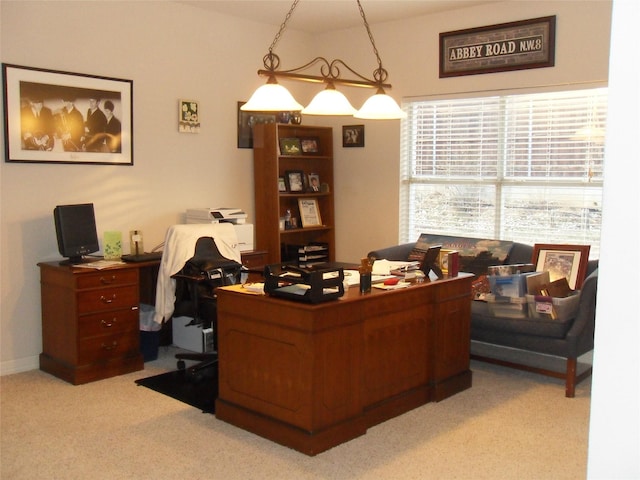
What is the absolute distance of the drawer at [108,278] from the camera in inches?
178

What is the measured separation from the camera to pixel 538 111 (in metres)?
5.39

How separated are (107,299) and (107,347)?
0.35 meters

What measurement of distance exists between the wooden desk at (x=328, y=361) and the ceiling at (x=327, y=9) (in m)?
2.68

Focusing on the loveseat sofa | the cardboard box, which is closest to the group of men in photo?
the loveseat sofa

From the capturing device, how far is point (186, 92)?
569 cm

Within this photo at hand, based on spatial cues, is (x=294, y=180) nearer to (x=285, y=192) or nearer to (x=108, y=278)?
(x=285, y=192)

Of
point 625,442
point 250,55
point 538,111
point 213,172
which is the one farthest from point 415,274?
point 625,442

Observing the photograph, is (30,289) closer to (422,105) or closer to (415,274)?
(415,274)

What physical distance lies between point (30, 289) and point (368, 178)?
3276 millimetres

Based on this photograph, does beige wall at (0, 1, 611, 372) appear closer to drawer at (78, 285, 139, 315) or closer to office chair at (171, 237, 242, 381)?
drawer at (78, 285, 139, 315)

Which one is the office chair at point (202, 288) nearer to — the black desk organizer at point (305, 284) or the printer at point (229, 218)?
the printer at point (229, 218)

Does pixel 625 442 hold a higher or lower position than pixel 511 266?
higher

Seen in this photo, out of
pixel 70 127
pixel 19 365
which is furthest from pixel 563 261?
pixel 19 365

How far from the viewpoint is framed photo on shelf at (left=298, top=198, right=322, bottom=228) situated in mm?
6555
